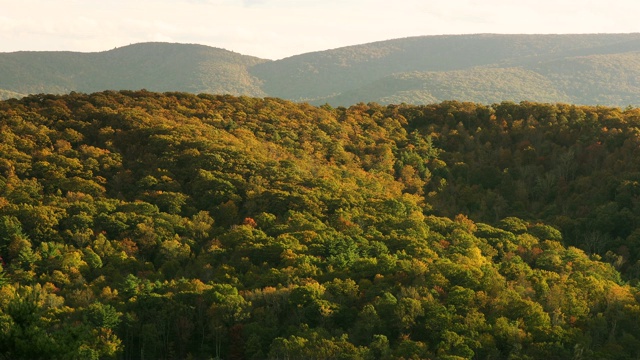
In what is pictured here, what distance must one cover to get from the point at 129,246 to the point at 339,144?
48403 millimetres

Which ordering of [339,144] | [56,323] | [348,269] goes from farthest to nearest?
1. [339,144]
2. [348,269]
3. [56,323]

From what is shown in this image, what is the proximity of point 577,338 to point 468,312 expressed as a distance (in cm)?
1049

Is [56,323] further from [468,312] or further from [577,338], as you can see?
[577,338]

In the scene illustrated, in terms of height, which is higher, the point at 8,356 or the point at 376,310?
the point at 8,356

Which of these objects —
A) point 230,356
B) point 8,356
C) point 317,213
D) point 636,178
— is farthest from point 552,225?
point 8,356

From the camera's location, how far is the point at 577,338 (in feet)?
257

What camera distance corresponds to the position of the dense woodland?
77.4 meters

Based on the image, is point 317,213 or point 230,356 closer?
point 230,356

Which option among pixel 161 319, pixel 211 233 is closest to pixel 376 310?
→ pixel 161 319

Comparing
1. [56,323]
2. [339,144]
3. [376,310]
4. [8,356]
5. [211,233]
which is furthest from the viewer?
[339,144]

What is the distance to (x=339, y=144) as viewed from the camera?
132875mm

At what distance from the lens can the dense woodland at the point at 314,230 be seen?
7744cm

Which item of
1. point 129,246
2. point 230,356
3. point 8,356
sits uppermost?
point 8,356

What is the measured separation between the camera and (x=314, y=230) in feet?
327
